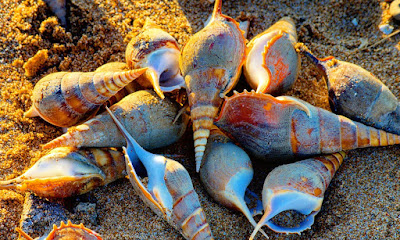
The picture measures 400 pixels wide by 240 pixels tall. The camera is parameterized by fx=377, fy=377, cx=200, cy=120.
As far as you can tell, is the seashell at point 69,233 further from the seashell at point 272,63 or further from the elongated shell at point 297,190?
the seashell at point 272,63

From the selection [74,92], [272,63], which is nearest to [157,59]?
[74,92]

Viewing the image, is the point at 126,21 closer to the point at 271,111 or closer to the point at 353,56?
the point at 271,111

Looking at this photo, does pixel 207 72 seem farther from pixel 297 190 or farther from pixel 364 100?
pixel 364 100

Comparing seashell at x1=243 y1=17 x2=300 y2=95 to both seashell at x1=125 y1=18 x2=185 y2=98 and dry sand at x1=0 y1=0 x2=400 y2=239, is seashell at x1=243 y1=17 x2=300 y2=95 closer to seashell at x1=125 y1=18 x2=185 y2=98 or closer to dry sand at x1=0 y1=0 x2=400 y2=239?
dry sand at x1=0 y1=0 x2=400 y2=239

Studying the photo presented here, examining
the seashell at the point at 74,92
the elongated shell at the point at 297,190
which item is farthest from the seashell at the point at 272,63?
the seashell at the point at 74,92

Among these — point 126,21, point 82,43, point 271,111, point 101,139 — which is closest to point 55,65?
point 82,43

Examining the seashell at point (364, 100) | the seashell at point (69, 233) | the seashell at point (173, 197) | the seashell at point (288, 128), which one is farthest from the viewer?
the seashell at point (364, 100)

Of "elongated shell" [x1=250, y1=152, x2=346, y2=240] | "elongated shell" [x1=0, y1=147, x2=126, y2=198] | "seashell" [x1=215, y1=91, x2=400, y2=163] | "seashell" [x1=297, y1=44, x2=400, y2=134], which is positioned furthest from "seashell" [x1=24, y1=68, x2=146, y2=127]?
"seashell" [x1=297, y1=44, x2=400, y2=134]
